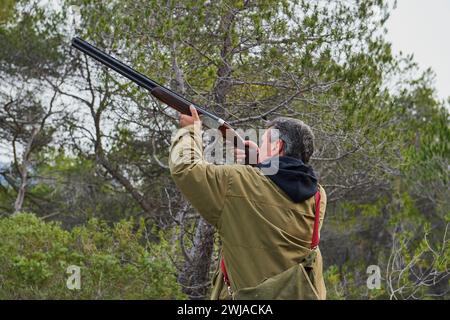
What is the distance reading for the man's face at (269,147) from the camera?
10.2 feet

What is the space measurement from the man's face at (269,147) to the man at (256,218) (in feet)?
0.24

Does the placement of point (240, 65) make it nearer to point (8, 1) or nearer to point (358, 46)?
point (358, 46)

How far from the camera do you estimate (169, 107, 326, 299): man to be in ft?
9.28

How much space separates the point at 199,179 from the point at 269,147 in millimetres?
467

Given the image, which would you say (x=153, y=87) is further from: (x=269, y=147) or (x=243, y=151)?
(x=269, y=147)

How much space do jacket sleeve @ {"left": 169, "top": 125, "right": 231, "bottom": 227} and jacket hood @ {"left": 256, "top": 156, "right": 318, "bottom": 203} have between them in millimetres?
234

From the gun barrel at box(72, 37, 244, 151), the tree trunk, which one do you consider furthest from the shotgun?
the tree trunk

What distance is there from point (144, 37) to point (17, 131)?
8702 mm

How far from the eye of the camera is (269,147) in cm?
315

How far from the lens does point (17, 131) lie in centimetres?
1512

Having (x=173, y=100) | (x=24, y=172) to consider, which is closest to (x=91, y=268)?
(x=173, y=100)

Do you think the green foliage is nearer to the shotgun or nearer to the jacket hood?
the shotgun
